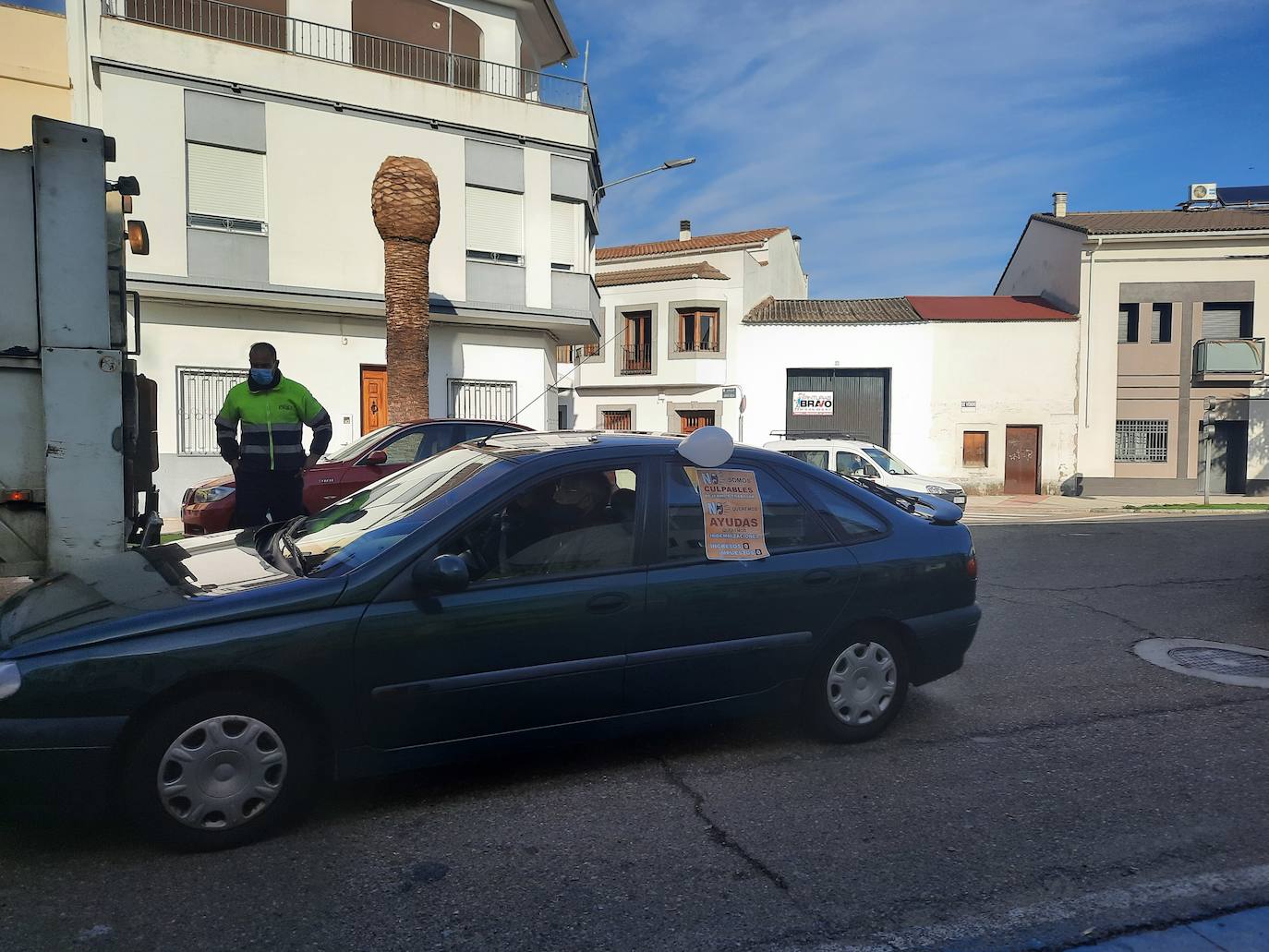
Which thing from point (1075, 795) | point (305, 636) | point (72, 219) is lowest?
point (1075, 795)

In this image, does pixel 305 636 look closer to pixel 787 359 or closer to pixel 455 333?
pixel 455 333

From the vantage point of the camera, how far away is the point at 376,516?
4.08 meters

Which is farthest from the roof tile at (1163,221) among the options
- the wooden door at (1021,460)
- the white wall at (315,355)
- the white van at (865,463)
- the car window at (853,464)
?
the white wall at (315,355)

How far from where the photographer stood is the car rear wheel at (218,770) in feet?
10.2

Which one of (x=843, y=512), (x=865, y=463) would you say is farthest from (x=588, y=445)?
(x=865, y=463)

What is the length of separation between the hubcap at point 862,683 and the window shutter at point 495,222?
639 inches

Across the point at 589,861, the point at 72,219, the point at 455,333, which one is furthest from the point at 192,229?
the point at 589,861

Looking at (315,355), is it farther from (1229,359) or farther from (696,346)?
(1229,359)

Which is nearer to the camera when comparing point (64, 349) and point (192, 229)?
point (64, 349)

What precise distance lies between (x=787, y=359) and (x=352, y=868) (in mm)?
26454

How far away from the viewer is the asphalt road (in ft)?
9.22

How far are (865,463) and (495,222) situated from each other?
29.8ft

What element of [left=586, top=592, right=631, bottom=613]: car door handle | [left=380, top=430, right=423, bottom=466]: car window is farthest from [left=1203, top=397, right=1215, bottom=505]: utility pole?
[left=586, top=592, right=631, bottom=613]: car door handle

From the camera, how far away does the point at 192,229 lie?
16453 mm
